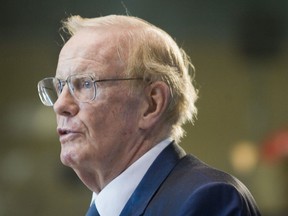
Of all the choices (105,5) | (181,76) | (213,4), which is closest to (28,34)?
(105,5)

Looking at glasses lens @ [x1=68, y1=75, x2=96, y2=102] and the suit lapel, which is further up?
glasses lens @ [x1=68, y1=75, x2=96, y2=102]

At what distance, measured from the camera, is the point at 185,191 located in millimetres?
1461

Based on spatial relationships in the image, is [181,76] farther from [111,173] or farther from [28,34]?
[28,34]

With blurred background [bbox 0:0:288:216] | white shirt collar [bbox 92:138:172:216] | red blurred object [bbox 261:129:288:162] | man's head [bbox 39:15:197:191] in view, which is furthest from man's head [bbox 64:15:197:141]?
red blurred object [bbox 261:129:288:162]

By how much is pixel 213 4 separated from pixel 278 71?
0.69 m

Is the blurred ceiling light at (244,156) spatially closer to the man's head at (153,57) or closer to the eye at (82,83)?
the man's head at (153,57)

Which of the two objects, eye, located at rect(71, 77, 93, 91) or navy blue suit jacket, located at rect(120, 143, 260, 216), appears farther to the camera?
eye, located at rect(71, 77, 93, 91)

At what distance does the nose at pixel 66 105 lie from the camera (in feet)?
5.26

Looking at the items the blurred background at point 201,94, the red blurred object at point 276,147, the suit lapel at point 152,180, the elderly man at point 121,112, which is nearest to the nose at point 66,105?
the elderly man at point 121,112

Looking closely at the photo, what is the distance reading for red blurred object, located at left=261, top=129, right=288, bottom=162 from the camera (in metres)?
4.94

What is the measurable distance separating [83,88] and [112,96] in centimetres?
7

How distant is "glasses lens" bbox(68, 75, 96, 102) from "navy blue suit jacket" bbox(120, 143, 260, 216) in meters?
0.21

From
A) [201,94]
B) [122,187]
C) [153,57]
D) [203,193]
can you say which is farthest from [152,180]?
[201,94]

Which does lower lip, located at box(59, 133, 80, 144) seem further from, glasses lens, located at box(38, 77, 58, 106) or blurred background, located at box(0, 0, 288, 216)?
blurred background, located at box(0, 0, 288, 216)
